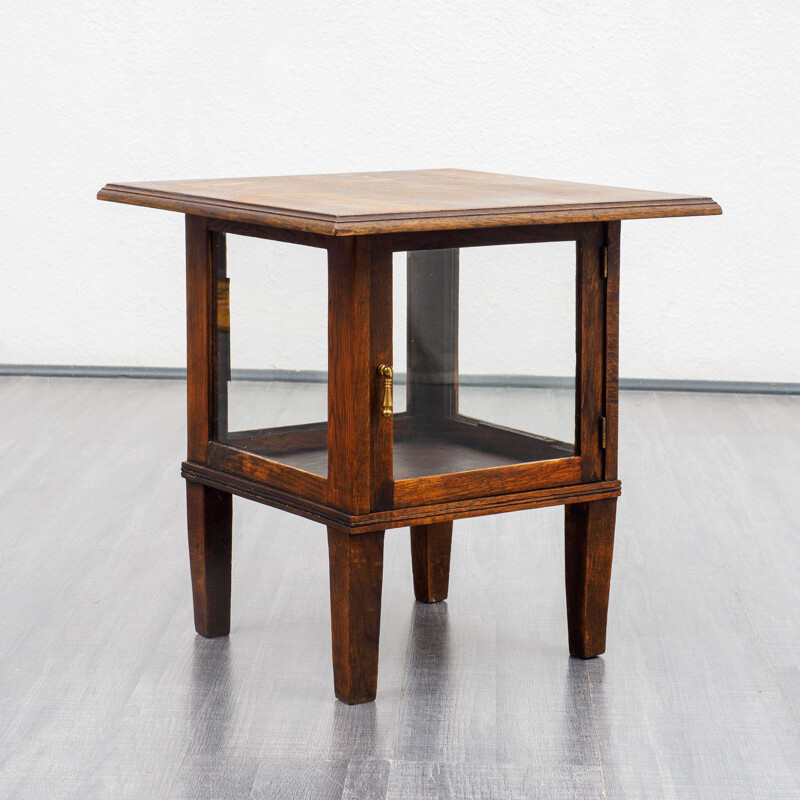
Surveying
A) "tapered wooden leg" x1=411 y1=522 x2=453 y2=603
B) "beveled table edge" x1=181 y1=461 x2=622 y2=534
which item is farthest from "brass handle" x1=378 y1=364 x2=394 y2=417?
"tapered wooden leg" x1=411 y1=522 x2=453 y2=603

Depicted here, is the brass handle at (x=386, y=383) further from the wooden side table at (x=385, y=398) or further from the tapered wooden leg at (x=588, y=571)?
the tapered wooden leg at (x=588, y=571)

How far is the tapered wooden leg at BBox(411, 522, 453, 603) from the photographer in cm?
222

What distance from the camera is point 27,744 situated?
67.7 inches

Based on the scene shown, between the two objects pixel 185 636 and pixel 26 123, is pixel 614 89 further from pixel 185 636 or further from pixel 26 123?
pixel 185 636

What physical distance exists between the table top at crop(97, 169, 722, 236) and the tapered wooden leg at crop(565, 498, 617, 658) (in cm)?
42

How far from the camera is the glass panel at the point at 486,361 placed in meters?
1.82

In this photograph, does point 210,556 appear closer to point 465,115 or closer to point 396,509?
point 396,509

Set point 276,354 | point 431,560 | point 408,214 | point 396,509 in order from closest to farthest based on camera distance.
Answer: point 408,214 < point 396,509 < point 276,354 < point 431,560

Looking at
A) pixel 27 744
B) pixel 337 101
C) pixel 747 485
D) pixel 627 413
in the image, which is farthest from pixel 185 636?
pixel 337 101

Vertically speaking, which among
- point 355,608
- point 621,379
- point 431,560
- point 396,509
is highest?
point 396,509

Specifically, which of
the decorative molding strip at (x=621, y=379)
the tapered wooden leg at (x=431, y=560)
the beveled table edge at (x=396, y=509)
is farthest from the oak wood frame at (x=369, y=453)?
the decorative molding strip at (x=621, y=379)

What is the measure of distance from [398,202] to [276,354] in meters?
0.30

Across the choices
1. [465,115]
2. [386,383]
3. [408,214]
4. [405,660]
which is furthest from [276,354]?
[465,115]

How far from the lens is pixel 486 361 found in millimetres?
1900
